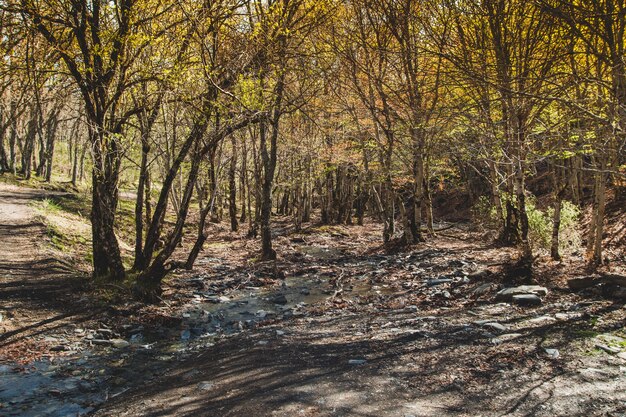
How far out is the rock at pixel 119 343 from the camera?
765cm

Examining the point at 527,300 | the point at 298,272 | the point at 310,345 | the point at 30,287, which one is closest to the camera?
the point at 310,345

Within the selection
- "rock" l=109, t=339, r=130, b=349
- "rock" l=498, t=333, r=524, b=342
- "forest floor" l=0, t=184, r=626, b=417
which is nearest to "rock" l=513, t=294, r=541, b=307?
"forest floor" l=0, t=184, r=626, b=417

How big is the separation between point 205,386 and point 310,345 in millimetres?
1984

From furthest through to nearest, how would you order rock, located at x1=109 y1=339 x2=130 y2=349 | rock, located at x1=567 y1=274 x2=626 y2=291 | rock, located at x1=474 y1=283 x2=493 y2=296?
1. rock, located at x1=474 y1=283 x2=493 y2=296
2. rock, located at x1=567 y1=274 x2=626 y2=291
3. rock, located at x1=109 y1=339 x2=130 y2=349

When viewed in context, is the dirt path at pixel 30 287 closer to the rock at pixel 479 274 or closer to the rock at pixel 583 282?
the rock at pixel 479 274

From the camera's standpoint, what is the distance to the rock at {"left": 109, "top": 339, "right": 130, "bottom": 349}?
7.65 m

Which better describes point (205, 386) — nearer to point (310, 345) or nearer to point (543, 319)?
point (310, 345)

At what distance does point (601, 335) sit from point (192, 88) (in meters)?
9.40

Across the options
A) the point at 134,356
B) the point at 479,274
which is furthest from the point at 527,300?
the point at 134,356

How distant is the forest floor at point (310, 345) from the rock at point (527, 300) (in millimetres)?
160

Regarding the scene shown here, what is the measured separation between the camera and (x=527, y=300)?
329 inches

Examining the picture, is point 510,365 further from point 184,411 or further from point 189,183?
point 189,183

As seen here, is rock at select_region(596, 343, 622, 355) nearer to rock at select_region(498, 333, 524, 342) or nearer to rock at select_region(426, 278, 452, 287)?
rock at select_region(498, 333, 524, 342)

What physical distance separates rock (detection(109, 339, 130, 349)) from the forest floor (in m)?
0.03
